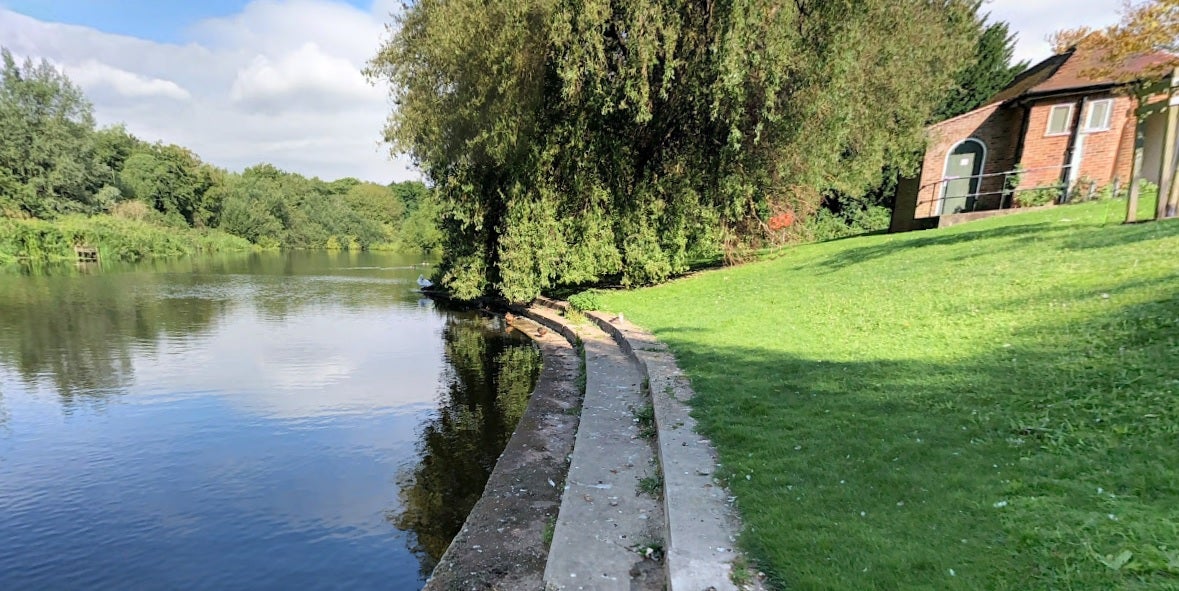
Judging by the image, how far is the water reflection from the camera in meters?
5.96

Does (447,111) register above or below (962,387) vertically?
above

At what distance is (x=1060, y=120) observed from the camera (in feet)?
63.8

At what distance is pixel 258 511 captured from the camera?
6.23 metres

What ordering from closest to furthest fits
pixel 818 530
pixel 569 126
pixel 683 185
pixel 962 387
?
pixel 818 530 < pixel 962 387 < pixel 569 126 < pixel 683 185

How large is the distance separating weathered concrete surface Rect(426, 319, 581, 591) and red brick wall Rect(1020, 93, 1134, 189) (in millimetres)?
21389

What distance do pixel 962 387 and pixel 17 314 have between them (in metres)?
25.8

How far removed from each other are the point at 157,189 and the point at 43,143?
20.0 m

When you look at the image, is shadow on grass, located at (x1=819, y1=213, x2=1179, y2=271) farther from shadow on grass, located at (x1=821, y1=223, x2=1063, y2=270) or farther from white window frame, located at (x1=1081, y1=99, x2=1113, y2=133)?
white window frame, located at (x1=1081, y1=99, x2=1113, y2=133)

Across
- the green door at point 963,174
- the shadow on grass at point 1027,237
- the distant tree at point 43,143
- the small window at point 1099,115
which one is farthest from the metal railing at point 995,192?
the distant tree at point 43,143

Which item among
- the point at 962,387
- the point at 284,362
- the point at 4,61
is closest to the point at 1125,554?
the point at 962,387

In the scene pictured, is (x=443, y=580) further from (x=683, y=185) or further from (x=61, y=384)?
(x=683, y=185)

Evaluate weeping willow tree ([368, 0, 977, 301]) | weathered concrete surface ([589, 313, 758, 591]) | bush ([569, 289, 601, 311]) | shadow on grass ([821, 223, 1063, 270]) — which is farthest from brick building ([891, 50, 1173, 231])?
weathered concrete surface ([589, 313, 758, 591])

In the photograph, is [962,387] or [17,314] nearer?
[962,387]

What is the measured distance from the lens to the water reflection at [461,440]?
596cm
